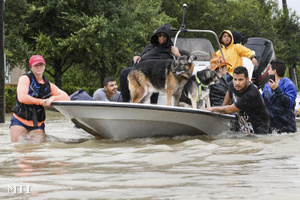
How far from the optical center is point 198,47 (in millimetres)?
11172

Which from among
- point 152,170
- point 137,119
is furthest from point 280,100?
point 152,170

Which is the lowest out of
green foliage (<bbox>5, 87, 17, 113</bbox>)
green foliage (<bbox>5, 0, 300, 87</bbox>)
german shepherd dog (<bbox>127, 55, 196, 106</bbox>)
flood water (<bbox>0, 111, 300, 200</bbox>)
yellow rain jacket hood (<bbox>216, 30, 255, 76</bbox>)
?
green foliage (<bbox>5, 87, 17, 113</bbox>)

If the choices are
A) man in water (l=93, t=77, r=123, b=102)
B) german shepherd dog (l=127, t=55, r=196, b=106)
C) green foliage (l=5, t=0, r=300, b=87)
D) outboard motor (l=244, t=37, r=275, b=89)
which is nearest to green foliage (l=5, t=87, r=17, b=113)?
green foliage (l=5, t=0, r=300, b=87)

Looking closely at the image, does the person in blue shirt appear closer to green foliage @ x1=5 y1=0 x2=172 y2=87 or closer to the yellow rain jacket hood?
the yellow rain jacket hood

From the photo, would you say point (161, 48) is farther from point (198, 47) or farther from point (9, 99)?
point (9, 99)

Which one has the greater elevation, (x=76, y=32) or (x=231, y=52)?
(x=76, y=32)

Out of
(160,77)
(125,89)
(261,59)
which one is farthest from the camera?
(261,59)

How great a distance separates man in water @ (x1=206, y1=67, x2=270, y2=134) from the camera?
857 centimetres

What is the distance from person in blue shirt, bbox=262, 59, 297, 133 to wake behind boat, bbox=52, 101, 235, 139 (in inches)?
27.5

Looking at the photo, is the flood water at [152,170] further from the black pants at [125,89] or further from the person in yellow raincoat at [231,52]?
the person in yellow raincoat at [231,52]

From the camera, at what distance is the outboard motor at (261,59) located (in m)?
12.0

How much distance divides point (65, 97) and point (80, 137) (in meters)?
1.82

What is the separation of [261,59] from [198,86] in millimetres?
3979

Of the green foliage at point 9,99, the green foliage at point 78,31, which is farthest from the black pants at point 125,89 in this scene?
the green foliage at point 78,31
